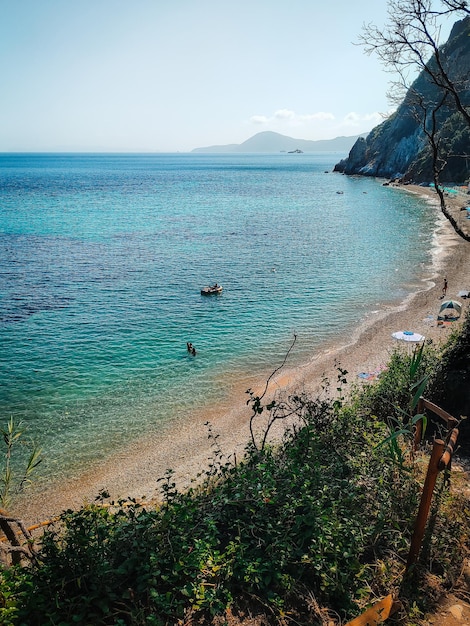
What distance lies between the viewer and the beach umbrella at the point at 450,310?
26578 mm

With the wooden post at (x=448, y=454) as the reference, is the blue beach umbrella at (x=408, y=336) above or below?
below

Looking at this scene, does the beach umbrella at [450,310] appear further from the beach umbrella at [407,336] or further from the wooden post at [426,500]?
the wooden post at [426,500]

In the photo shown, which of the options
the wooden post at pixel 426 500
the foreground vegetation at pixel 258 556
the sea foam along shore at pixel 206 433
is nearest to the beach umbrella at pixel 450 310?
the sea foam along shore at pixel 206 433

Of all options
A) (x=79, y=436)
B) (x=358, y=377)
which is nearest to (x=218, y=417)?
(x=79, y=436)

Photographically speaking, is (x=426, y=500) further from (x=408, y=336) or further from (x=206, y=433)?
(x=408, y=336)

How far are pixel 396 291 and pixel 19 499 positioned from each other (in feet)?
96.7

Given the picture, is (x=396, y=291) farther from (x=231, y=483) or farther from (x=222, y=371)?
(x=231, y=483)

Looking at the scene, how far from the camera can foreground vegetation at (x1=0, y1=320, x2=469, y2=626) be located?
5.38m

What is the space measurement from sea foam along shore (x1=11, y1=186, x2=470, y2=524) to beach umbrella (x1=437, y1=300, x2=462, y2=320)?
0.67 metres

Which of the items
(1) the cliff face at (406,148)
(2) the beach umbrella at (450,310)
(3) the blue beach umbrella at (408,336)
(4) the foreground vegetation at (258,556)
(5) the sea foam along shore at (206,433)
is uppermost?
(1) the cliff face at (406,148)

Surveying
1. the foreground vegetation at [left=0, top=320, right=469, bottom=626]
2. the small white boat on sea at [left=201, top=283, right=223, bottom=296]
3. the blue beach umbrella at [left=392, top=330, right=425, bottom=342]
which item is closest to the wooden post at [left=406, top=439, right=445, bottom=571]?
the foreground vegetation at [left=0, top=320, right=469, bottom=626]

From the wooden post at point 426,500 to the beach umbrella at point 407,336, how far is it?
1944cm

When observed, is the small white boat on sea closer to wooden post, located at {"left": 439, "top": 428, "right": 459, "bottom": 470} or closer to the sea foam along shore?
the sea foam along shore

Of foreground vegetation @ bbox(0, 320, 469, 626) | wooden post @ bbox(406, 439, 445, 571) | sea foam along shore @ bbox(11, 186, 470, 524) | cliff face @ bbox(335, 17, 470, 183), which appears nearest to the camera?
foreground vegetation @ bbox(0, 320, 469, 626)
